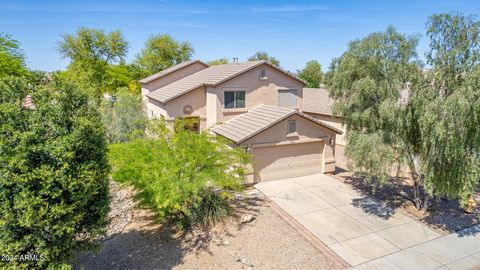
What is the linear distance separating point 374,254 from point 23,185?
31.3ft

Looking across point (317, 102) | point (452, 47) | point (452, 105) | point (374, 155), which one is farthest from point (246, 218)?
point (317, 102)

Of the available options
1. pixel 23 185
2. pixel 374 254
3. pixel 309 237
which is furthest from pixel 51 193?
pixel 374 254

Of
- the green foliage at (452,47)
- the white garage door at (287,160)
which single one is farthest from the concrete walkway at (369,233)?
the green foliage at (452,47)

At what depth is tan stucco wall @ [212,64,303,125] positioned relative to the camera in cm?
1819

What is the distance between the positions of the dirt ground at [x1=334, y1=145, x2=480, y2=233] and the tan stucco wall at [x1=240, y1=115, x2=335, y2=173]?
1.34 m

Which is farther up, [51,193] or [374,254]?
[51,193]

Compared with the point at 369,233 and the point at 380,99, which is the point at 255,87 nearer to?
the point at 380,99

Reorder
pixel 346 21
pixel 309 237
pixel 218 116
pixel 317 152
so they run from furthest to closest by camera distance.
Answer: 1. pixel 346 21
2. pixel 218 116
3. pixel 317 152
4. pixel 309 237

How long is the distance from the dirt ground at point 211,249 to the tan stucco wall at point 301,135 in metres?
4.56

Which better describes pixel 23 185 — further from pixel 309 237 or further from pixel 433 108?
pixel 433 108

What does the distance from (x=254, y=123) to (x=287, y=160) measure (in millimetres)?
2761

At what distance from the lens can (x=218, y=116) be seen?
59.7 feet

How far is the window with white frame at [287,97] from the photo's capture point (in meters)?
19.9

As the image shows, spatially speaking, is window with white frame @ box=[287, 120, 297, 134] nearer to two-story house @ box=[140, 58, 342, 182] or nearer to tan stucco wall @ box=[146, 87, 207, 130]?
two-story house @ box=[140, 58, 342, 182]
